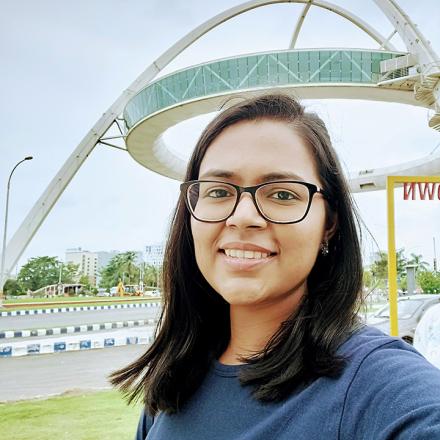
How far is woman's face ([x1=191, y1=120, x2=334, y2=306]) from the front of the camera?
1.10 m

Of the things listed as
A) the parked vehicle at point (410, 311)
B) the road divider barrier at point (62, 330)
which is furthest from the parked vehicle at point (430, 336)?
the road divider barrier at point (62, 330)

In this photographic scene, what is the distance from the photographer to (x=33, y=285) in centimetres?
6328

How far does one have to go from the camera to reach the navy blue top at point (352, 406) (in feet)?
2.55

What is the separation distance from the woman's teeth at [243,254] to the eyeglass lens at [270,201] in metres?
0.08

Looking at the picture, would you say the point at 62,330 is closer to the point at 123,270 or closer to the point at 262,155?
the point at 262,155

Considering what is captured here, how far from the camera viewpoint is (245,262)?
3.64 feet

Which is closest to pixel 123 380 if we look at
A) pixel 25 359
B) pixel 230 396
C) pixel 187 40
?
pixel 230 396

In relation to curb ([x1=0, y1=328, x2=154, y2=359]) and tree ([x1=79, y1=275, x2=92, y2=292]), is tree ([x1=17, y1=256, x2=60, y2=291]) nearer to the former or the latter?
tree ([x1=79, y1=275, x2=92, y2=292])

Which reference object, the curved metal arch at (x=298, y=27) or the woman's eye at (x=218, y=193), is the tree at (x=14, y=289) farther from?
the woman's eye at (x=218, y=193)

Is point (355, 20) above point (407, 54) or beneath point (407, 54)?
above

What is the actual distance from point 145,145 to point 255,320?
2775 centimetres

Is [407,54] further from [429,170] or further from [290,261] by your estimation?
[290,261]

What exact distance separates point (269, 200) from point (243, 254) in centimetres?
14

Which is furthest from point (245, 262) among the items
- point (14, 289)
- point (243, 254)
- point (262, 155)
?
point (14, 289)
